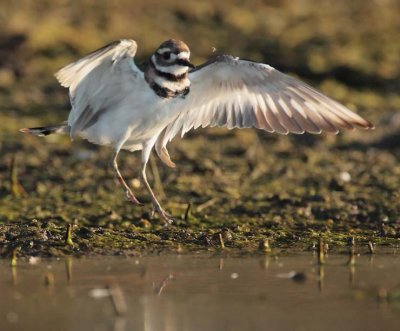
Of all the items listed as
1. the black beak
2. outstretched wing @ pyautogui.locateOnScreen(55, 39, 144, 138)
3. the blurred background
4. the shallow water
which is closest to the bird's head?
the black beak

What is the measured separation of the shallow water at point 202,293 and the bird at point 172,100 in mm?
1325

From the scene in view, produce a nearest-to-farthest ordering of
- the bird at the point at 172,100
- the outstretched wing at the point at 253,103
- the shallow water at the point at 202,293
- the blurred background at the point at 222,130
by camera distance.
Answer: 1. the shallow water at the point at 202,293
2. the bird at the point at 172,100
3. the outstretched wing at the point at 253,103
4. the blurred background at the point at 222,130

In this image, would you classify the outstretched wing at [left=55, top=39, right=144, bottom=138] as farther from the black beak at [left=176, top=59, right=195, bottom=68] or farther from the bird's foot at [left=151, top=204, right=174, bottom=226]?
the bird's foot at [left=151, top=204, right=174, bottom=226]

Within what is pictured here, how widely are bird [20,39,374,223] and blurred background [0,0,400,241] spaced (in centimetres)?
80

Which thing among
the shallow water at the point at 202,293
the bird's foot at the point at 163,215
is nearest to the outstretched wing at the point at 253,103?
the bird's foot at the point at 163,215

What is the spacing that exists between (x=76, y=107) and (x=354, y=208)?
2662 millimetres

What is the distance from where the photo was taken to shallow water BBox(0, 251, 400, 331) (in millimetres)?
5789

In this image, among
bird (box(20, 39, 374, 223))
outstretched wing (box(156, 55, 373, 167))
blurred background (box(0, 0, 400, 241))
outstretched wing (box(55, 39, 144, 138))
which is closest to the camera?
outstretched wing (box(55, 39, 144, 138))

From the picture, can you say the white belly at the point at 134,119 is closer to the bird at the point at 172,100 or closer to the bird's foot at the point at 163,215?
the bird at the point at 172,100

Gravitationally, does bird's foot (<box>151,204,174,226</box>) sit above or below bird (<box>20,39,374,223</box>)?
below

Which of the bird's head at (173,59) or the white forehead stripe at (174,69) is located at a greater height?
the bird's head at (173,59)

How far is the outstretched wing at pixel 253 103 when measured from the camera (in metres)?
8.81

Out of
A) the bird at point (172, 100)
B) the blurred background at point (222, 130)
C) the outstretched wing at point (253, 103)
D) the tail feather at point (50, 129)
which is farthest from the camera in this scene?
the blurred background at point (222, 130)

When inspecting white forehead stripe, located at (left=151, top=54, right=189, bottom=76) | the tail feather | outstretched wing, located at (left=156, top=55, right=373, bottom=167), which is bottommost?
the tail feather
